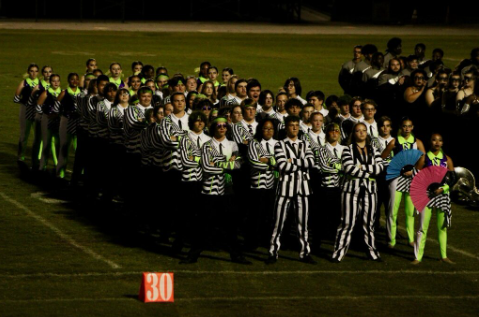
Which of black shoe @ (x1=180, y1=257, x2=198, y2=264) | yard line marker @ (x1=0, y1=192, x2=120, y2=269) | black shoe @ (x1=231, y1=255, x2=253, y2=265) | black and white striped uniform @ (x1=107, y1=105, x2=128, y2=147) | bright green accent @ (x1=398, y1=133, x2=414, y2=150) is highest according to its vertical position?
bright green accent @ (x1=398, y1=133, x2=414, y2=150)

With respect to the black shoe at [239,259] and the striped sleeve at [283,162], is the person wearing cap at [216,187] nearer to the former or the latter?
the black shoe at [239,259]

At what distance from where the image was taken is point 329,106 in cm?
1566

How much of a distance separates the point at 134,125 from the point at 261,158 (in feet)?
9.70

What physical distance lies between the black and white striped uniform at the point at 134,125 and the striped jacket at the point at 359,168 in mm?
3640

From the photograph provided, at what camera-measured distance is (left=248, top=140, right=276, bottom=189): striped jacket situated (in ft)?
44.0

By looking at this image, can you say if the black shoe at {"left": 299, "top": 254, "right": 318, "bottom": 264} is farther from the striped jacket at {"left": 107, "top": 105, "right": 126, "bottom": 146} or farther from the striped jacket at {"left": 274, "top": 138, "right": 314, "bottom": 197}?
the striped jacket at {"left": 107, "top": 105, "right": 126, "bottom": 146}

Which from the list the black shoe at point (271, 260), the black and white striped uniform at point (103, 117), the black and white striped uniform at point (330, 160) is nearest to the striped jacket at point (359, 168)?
the black and white striped uniform at point (330, 160)

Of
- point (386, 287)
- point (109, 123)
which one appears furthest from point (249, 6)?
point (386, 287)

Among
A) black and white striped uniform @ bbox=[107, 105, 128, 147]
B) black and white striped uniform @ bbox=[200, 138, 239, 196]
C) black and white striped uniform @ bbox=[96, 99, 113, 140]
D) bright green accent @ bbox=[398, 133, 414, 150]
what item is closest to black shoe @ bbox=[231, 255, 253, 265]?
black and white striped uniform @ bbox=[200, 138, 239, 196]

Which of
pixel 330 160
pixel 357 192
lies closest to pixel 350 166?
pixel 357 192

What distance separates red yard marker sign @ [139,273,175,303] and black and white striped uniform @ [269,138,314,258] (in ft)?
7.43

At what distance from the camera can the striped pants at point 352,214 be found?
13219mm

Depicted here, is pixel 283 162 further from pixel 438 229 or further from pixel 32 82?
pixel 32 82

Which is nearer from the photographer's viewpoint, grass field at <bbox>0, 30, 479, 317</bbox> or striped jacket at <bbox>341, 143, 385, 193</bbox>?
grass field at <bbox>0, 30, 479, 317</bbox>
